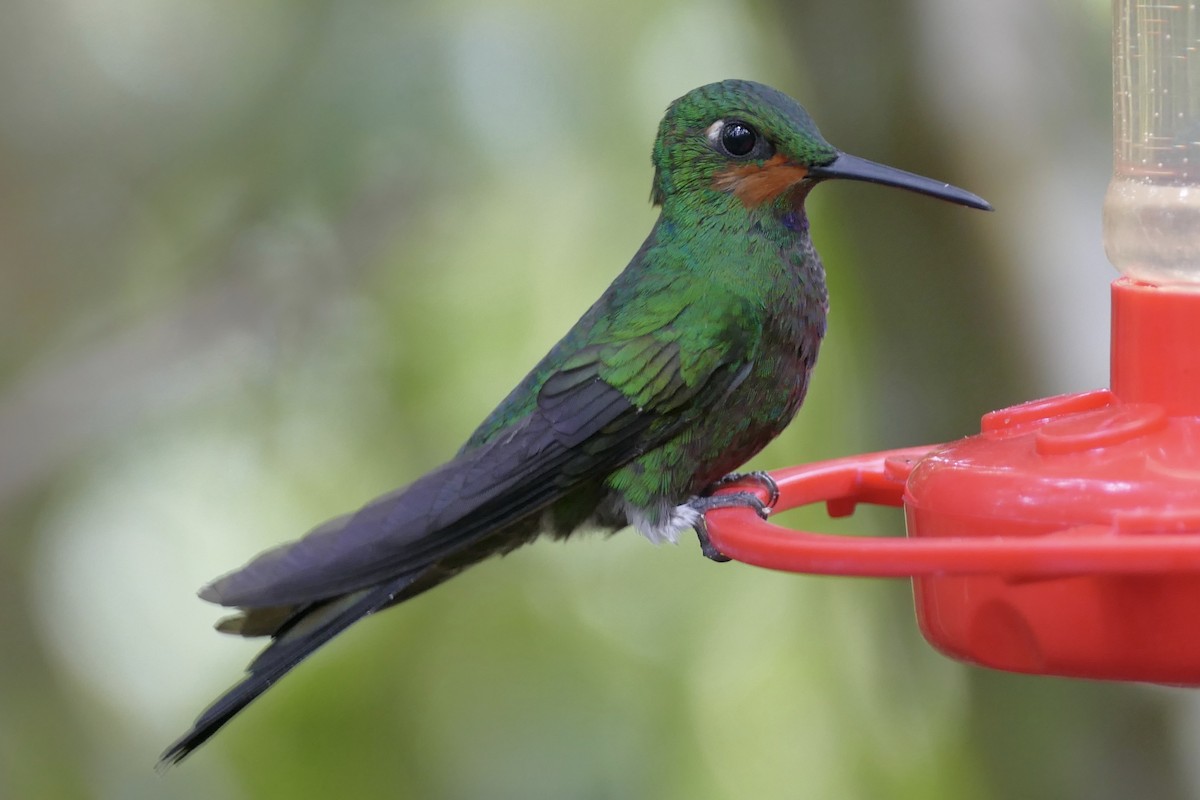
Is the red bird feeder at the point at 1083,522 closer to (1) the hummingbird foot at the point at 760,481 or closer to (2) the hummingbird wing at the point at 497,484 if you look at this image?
(1) the hummingbird foot at the point at 760,481

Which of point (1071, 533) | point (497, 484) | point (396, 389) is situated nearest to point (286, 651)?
point (497, 484)

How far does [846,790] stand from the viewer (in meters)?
5.20

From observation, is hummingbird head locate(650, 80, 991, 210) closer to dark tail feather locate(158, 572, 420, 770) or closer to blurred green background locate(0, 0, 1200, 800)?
dark tail feather locate(158, 572, 420, 770)

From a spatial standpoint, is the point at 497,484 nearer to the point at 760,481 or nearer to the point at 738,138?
the point at 760,481

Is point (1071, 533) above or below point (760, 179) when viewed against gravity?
below

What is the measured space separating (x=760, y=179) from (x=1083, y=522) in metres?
1.39

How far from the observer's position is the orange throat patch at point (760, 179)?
2951 mm

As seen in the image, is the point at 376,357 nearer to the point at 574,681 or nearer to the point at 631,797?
the point at 574,681

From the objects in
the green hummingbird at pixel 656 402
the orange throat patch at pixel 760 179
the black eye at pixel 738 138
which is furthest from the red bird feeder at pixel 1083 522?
the black eye at pixel 738 138

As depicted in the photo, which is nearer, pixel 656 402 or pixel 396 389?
pixel 656 402

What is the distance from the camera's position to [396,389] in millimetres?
5297

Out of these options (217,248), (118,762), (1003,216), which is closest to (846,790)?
(1003,216)

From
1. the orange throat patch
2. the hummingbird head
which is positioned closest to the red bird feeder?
the hummingbird head

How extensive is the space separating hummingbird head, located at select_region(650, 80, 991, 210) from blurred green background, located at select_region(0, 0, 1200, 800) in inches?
48.6
